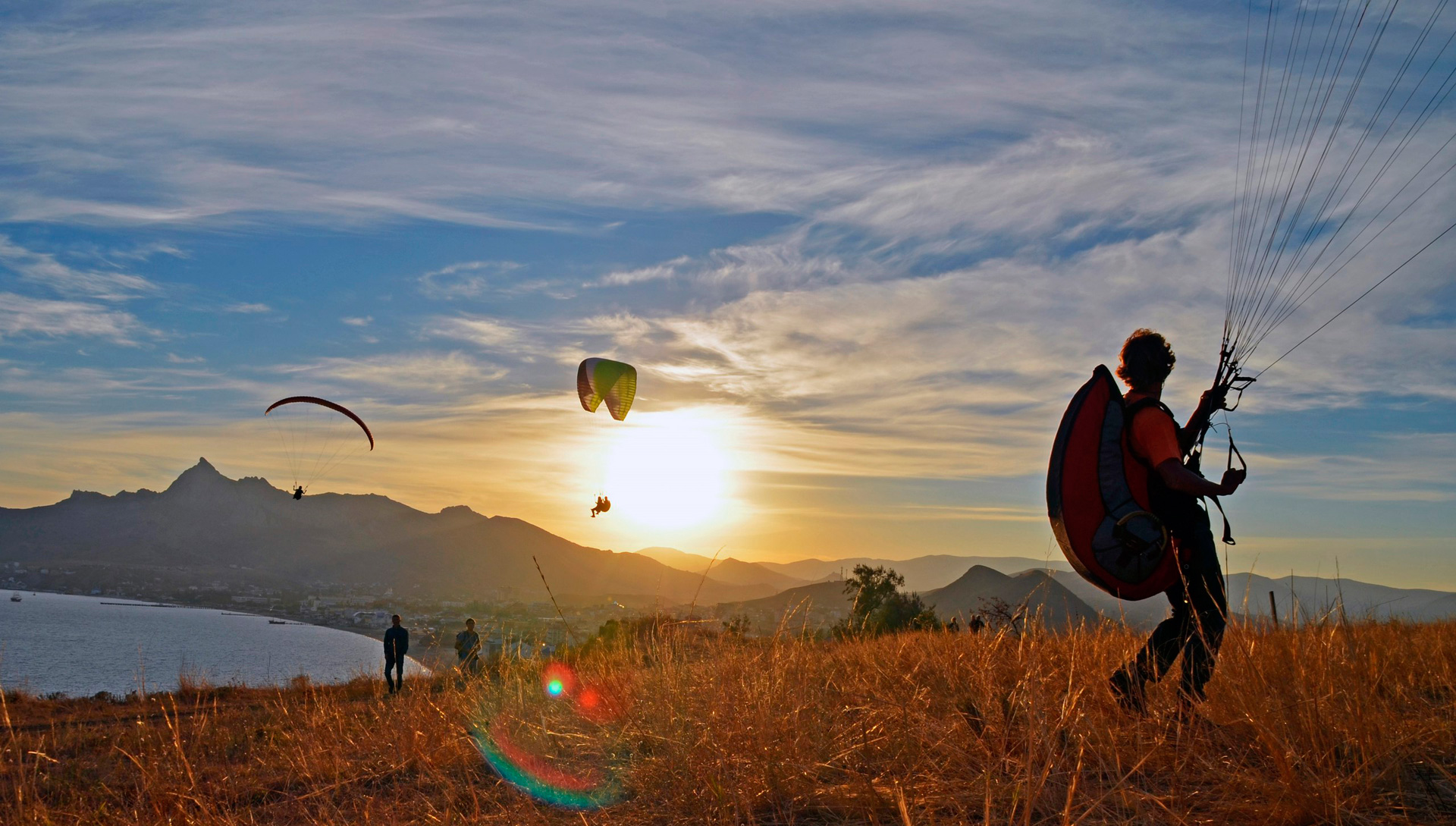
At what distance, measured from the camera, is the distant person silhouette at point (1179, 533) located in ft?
13.4

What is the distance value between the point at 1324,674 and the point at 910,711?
1910mm

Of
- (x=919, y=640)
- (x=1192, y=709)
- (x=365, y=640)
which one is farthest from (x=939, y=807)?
(x=365, y=640)

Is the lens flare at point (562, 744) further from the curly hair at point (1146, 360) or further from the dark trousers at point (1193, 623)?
the curly hair at point (1146, 360)

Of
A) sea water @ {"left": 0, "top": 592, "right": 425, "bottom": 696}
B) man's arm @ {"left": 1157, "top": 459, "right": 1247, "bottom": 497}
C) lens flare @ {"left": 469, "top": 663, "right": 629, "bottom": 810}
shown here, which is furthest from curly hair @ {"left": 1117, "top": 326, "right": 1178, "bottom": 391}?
sea water @ {"left": 0, "top": 592, "right": 425, "bottom": 696}

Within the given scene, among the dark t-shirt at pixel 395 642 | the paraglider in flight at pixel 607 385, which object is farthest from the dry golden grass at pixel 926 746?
the paraglider in flight at pixel 607 385

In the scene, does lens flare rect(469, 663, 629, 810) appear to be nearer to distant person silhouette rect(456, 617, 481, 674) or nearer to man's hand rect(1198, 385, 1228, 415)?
distant person silhouette rect(456, 617, 481, 674)

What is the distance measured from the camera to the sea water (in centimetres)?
5917

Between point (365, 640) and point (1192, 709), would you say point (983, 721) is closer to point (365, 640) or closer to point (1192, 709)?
point (1192, 709)

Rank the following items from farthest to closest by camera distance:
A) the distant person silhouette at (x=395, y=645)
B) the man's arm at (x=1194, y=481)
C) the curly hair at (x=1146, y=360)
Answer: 1. the distant person silhouette at (x=395, y=645)
2. the curly hair at (x=1146, y=360)
3. the man's arm at (x=1194, y=481)

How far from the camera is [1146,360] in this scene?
15.0 ft

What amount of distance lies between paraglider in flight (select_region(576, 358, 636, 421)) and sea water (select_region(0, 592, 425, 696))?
18373 millimetres

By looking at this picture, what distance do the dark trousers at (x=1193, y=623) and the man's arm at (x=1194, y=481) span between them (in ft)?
0.97

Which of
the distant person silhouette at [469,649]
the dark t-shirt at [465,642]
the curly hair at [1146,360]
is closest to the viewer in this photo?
the curly hair at [1146,360]

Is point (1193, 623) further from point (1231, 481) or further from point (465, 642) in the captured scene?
point (465, 642)
